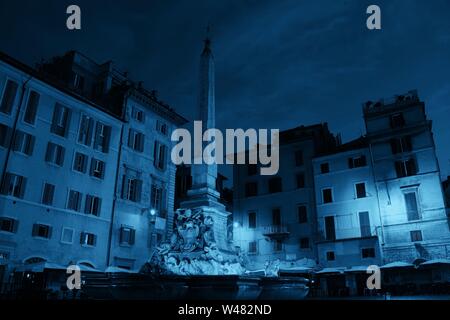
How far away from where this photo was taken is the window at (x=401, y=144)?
95.8 feet

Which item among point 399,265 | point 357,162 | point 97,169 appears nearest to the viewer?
point 399,265

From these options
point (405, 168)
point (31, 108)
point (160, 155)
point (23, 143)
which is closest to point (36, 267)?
point (23, 143)

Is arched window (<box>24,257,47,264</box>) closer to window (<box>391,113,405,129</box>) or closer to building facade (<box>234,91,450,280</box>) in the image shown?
building facade (<box>234,91,450,280</box>)

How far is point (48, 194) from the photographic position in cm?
2228

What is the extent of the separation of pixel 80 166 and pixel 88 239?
193 inches

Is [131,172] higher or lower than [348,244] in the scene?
higher


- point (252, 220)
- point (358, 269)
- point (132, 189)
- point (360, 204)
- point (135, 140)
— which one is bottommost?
point (358, 269)

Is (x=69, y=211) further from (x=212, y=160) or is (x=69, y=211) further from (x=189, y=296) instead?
(x=189, y=296)

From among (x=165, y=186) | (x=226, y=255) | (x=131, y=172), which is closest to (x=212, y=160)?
(x=226, y=255)

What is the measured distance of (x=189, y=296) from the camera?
8805 mm

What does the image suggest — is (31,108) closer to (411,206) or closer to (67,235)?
(67,235)

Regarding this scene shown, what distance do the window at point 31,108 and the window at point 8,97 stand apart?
95 centimetres

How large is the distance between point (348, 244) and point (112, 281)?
24738 mm

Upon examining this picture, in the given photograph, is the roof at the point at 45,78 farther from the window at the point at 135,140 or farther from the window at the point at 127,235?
the window at the point at 127,235
